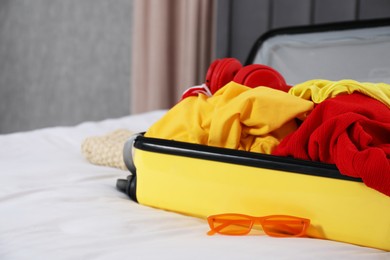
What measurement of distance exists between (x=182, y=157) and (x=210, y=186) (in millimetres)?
55

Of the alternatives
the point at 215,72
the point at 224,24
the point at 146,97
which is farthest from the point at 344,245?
the point at 146,97

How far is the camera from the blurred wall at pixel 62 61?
2.83 m

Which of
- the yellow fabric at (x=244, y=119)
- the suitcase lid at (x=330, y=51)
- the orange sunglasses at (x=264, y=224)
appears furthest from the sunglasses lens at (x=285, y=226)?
the suitcase lid at (x=330, y=51)

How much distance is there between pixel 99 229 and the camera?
0.75 metres

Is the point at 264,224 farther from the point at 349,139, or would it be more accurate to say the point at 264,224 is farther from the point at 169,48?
the point at 169,48

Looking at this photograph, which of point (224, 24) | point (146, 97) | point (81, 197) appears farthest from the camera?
point (146, 97)

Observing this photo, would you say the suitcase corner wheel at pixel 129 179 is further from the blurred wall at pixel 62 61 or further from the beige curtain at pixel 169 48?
the blurred wall at pixel 62 61

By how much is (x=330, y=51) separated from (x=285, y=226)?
937 millimetres

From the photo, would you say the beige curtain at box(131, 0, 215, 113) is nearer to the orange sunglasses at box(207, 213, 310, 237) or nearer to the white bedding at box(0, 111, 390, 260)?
the white bedding at box(0, 111, 390, 260)

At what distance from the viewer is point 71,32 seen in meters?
2.96

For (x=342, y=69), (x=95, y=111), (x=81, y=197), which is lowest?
(x=95, y=111)

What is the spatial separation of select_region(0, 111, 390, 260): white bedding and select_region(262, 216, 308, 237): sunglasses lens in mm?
13

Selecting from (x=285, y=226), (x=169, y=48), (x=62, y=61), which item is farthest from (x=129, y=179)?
(x=62, y=61)

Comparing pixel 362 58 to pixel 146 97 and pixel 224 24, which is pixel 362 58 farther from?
pixel 146 97
